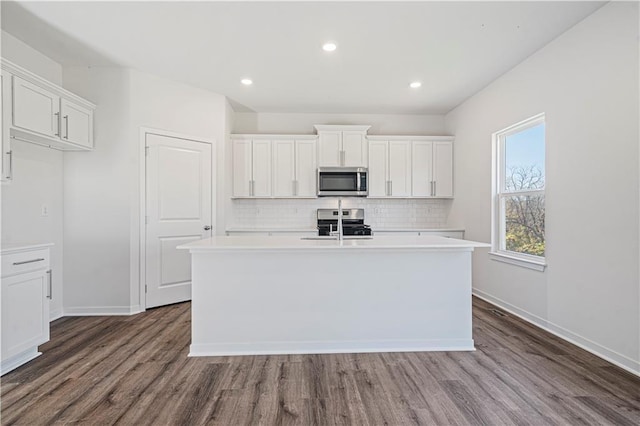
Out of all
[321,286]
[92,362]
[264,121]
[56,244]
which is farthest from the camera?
[264,121]

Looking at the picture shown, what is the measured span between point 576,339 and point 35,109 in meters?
4.85

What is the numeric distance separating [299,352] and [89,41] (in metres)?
3.29

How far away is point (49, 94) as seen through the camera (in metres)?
3.00

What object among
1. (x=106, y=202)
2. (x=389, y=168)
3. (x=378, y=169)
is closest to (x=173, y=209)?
(x=106, y=202)

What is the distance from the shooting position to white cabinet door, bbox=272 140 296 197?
→ 5.00 m

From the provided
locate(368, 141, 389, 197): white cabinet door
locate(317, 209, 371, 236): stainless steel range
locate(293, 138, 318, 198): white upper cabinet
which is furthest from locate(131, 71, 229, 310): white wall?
locate(368, 141, 389, 197): white cabinet door

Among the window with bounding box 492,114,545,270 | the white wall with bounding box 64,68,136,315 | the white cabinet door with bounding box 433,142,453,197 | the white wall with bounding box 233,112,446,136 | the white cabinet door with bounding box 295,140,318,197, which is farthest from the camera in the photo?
the white wall with bounding box 233,112,446,136

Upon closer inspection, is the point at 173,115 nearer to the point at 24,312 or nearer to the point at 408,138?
the point at 24,312

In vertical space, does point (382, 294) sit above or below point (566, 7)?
below

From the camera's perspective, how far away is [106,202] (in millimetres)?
3646

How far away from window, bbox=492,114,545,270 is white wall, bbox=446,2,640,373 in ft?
0.62

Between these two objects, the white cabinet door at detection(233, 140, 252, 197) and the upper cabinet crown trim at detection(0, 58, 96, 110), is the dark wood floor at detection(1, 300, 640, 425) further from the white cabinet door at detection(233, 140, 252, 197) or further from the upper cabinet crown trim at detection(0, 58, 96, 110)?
the white cabinet door at detection(233, 140, 252, 197)

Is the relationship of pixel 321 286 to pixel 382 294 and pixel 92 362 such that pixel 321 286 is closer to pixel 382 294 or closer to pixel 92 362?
pixel 382 294

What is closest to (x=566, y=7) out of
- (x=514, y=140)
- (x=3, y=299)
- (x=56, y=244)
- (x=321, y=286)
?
(x=514, y=140)
